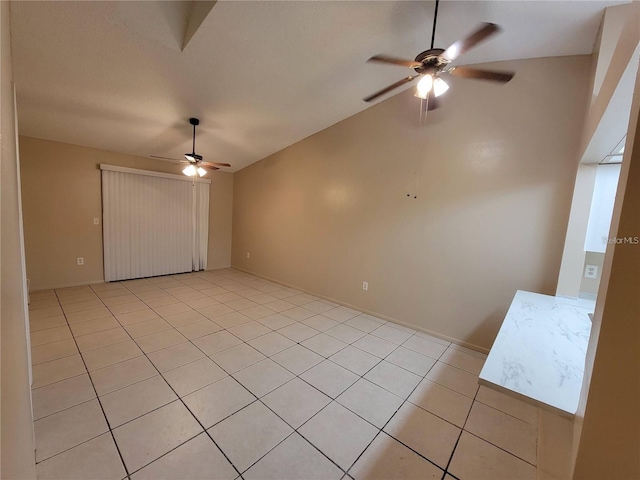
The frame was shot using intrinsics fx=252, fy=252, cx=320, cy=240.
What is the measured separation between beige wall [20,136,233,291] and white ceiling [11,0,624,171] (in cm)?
68

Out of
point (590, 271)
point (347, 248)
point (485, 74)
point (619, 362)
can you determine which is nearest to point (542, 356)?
point (619, 362)

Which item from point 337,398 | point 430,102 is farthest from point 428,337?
point 430,102

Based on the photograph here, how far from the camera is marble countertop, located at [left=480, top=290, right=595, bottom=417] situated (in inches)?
40.6

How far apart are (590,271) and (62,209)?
6.76 m

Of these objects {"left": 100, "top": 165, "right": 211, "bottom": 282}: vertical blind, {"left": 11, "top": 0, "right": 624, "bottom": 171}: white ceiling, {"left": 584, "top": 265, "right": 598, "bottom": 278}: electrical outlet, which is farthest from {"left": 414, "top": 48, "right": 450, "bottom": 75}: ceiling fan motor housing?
{"left": 100, "top": 165, "right": 211, "bottom": 282}: vertical blind

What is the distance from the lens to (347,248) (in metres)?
3.81

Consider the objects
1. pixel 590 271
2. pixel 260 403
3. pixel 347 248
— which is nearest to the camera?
pixel 260 403

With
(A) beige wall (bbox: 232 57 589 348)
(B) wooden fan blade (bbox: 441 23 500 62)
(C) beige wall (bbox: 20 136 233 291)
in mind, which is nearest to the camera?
(B) wooden fan blade (bbox: 441 23 500 62)

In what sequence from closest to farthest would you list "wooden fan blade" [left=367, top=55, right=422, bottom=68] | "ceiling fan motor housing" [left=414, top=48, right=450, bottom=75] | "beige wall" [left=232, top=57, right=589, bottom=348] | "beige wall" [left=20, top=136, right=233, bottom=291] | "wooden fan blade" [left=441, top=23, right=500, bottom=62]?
"wooden fan blade" [left=441, top=23, right=500, bottom=62] → "ceiling fan motor housing" [left=414, top=48, right=450, bottom=75] → "wooden fan blade" [left=367, top=55, right=422, bottom=68] → "beige wall" [left=232, top=57, right=589, bottom=348] → "beige wall" [left=20, top=136, right=233, bottom=291]

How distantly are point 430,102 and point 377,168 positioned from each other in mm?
999

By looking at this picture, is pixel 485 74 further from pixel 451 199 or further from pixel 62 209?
pixel 62 209

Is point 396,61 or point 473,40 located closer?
point 473,40

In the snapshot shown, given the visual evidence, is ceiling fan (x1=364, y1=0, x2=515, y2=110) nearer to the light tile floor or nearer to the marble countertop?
the marble countertop

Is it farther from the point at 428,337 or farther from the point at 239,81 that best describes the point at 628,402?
the point at 239,81
